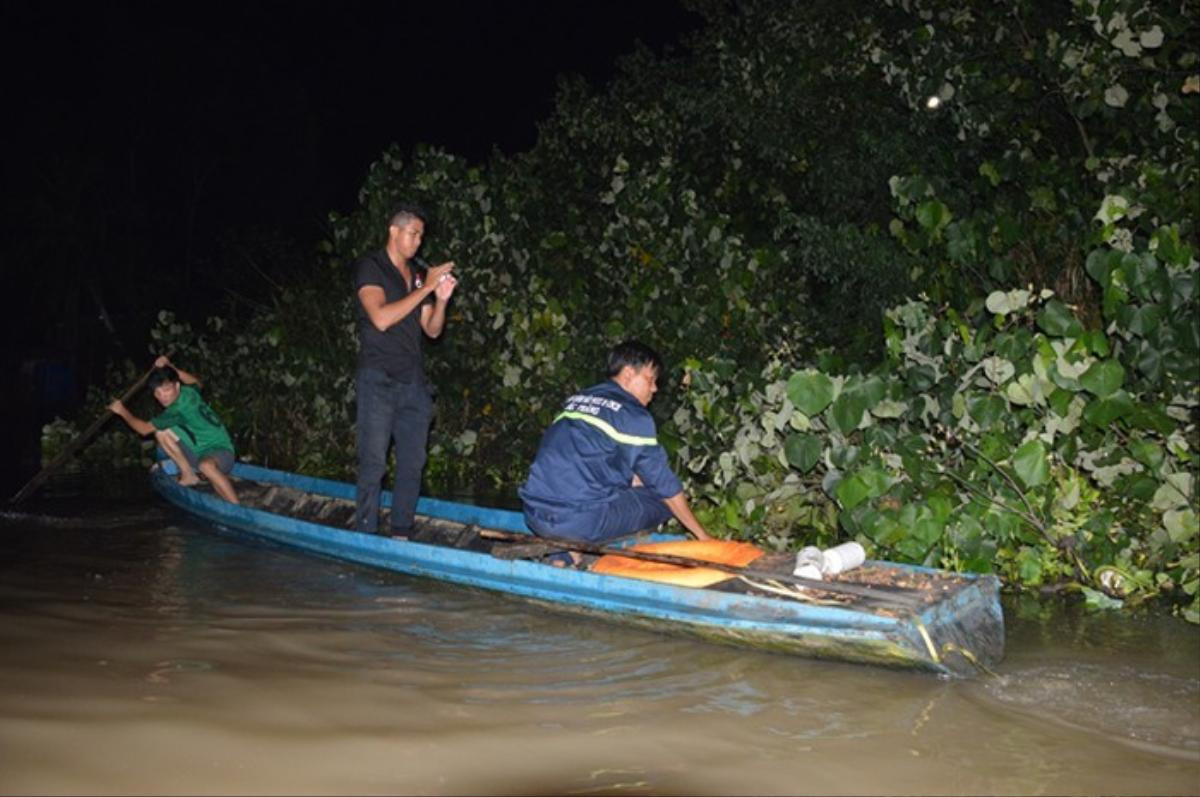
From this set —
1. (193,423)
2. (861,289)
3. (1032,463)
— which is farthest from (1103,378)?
(193,423)

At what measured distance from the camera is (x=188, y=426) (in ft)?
30.8

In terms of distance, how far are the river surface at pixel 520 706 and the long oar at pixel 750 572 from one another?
0.32 metres

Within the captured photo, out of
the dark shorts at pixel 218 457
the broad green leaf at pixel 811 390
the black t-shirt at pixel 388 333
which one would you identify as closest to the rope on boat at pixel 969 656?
the broad green leaf at pixel 811 390

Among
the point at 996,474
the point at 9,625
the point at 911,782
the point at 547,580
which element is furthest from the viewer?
the point at 996,474

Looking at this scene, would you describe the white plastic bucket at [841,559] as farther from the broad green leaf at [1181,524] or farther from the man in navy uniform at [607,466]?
the broad green leaf at [1181,524]

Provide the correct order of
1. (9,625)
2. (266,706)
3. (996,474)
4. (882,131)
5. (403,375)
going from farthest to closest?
(882,131), (403,375), (996,474), (9,625), (266,706)

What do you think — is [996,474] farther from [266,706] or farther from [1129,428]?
[266,706]

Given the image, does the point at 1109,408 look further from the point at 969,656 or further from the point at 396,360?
the point at 396,360

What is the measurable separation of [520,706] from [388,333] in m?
3.10

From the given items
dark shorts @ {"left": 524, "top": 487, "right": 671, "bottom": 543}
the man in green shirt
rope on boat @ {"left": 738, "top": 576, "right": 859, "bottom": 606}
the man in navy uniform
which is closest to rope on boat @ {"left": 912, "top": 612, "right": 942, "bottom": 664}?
rope on boat @ {"left": 738, "top": 576, "right": 859, "bottom": 606}

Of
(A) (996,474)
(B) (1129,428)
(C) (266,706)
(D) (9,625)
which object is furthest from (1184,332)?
(D) (9,625)

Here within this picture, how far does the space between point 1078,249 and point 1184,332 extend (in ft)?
5.42

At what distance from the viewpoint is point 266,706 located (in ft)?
14.1

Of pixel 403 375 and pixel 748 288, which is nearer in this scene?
pixel 403 375
